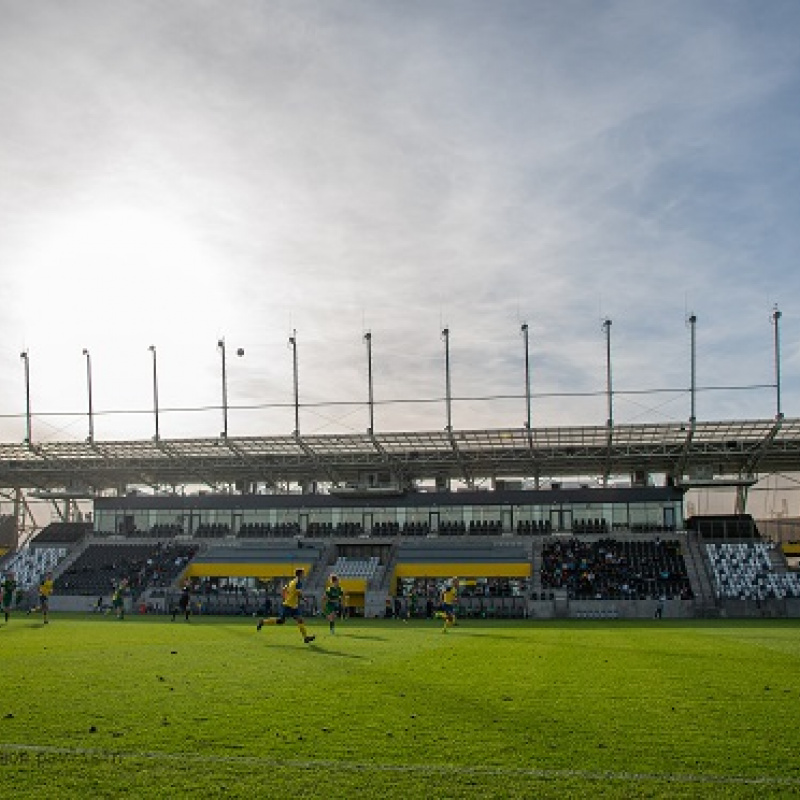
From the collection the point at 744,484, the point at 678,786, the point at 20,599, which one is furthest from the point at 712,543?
the point at 678,786

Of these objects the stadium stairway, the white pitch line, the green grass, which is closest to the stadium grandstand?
the stadium stairway

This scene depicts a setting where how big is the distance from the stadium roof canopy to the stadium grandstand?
6.9 inches

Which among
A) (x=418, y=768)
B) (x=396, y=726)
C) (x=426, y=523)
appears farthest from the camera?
(x=426, y=523)

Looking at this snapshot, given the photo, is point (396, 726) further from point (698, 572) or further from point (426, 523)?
point (426, 523)

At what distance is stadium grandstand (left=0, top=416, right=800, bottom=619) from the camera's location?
185ft

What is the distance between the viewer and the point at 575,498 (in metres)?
66.9

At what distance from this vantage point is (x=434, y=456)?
66.0 metres

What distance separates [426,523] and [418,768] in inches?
2393

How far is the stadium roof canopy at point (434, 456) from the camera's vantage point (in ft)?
198

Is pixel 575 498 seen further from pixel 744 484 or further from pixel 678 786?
pixel 678 786

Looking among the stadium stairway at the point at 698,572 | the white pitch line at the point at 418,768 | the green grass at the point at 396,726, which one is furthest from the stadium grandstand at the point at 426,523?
the white pitch line at the point at 418,768

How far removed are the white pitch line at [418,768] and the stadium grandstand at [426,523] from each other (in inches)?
1735

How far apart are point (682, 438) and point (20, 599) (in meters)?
43.7

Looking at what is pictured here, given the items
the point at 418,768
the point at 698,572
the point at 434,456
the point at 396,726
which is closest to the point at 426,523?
the point at 434,456
